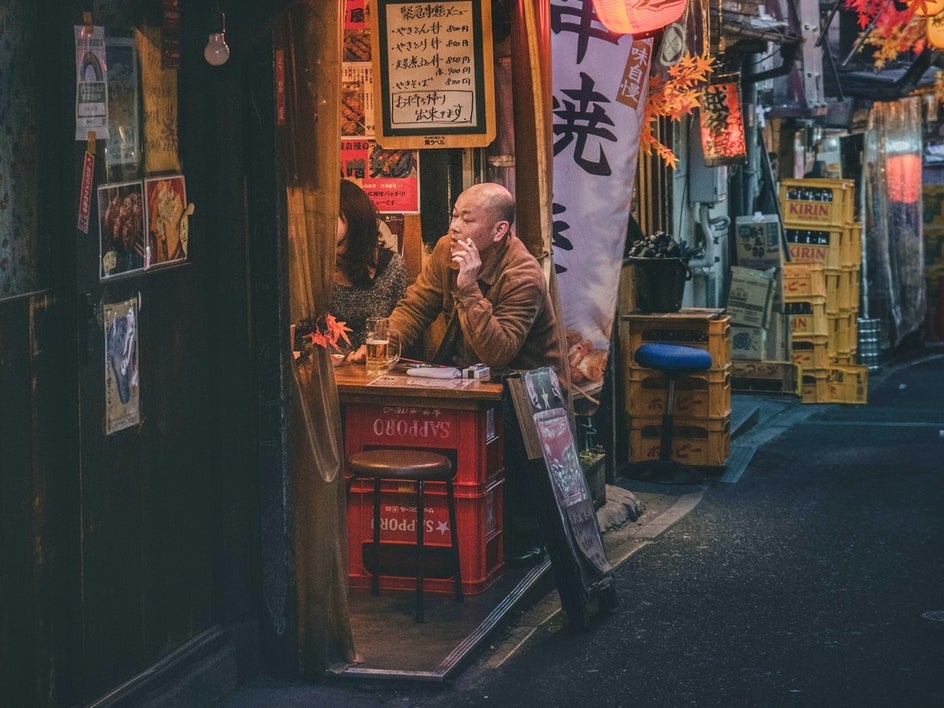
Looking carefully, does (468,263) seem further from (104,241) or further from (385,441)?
(104,241)

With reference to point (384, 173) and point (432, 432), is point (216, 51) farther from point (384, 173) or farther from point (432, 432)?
point (384, 173)

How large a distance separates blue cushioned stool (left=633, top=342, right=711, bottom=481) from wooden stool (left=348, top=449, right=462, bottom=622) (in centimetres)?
480

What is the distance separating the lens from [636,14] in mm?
10797

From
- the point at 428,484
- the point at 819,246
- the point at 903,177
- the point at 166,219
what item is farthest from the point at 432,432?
the point at 903,177

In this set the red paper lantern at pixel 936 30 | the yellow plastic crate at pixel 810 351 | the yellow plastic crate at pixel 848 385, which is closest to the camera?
the red paper lantern at pixel 936 30

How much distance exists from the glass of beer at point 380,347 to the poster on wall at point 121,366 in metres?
3.21

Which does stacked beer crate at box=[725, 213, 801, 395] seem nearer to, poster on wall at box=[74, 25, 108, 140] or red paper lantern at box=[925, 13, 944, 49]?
red paper lantern at box=[925, 13, 944, 49]

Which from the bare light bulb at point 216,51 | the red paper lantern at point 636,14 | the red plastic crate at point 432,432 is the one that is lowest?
the red plastic crate at point 432,432

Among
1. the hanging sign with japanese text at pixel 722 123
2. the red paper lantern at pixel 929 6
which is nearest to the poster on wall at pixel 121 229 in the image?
the red paper lantern at pixel 929 6

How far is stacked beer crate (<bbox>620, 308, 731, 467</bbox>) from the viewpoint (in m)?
14.1

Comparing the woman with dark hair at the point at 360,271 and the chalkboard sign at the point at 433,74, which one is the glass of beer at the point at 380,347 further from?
the chalkboard sign at the point at 433,74

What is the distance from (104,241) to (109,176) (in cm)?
29

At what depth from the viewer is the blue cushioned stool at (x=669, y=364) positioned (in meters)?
13.7

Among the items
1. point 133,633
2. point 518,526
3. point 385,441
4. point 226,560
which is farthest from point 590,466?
point 133,633
